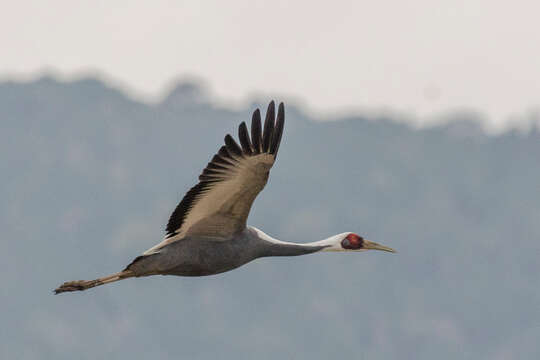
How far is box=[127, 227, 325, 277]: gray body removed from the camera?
979 inches

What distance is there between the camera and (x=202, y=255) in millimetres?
25016

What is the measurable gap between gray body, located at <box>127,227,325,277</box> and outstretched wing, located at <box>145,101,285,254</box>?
0.39ft

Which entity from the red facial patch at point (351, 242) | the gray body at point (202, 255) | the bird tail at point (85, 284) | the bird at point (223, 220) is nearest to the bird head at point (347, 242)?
the red facial patch at point (351, 242)

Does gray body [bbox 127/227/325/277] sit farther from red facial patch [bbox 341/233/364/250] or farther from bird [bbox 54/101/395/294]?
red facial patch [bbox 341/233/364/250]

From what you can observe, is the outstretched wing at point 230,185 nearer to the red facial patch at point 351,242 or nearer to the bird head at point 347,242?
the bird head at point 347,242

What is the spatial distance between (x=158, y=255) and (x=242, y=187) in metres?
1.88

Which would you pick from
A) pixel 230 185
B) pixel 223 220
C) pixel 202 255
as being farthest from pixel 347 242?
pixel 230 185

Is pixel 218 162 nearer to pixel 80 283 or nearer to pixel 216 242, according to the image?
Result: pixel 216 242

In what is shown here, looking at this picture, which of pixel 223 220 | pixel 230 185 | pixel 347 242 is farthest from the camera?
pixel 347 242

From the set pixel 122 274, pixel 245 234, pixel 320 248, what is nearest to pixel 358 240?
pixel 320 248

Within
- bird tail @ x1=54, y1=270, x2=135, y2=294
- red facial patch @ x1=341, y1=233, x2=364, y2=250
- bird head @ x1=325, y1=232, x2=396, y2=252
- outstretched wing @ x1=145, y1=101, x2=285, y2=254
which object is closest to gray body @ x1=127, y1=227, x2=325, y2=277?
outstretched wing @ x1=145, y1=101, x2=285, y2=254

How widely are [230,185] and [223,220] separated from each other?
948mm

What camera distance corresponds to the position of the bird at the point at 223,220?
2389 centimetres

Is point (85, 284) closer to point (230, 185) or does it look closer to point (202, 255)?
point (202, 255)
